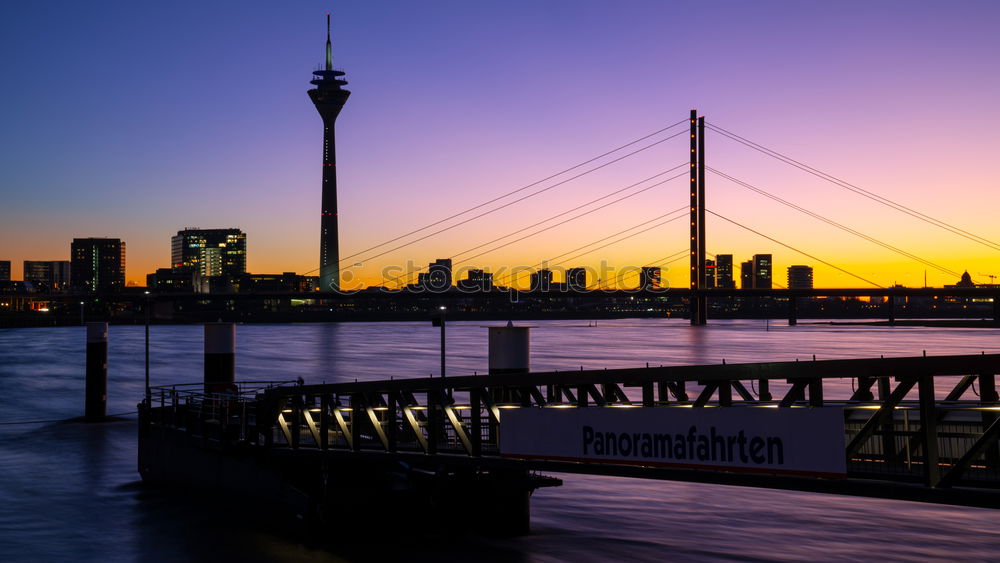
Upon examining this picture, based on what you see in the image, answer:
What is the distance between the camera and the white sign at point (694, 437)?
45.2ft

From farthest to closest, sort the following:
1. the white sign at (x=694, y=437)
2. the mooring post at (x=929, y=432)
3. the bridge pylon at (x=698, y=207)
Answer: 1. the bridge pylon at (x=698, y=207)
2. the white sign at (x=694, y=437)
3. the mooring post at (x=929, y=432)

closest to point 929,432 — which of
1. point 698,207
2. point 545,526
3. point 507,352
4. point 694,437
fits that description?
point 694,437

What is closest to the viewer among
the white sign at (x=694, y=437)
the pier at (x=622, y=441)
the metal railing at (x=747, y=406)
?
the metal railing at (x=747, y=406)

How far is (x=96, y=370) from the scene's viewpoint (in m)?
43.6

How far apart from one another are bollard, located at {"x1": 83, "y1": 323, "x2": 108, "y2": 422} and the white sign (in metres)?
29.9

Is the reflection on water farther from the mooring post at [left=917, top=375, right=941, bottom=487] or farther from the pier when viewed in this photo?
the mooring post at [left=917, top=375, right=941, bottom=487]

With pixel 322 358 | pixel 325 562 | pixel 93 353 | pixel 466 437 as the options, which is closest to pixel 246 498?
pixel 325 562

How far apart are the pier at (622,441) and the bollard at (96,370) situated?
17.1 meters

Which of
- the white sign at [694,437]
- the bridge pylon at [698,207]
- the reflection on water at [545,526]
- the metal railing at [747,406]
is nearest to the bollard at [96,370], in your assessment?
the reflection on water at [545,526]

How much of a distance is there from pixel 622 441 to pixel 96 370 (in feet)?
114

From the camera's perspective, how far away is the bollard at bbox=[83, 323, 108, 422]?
1633 inches

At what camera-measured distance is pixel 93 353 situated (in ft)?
137

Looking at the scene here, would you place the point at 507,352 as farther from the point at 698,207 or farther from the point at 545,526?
the point at 698,207

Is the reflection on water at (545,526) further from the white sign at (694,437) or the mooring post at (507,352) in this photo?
the white sign at (694,437)
